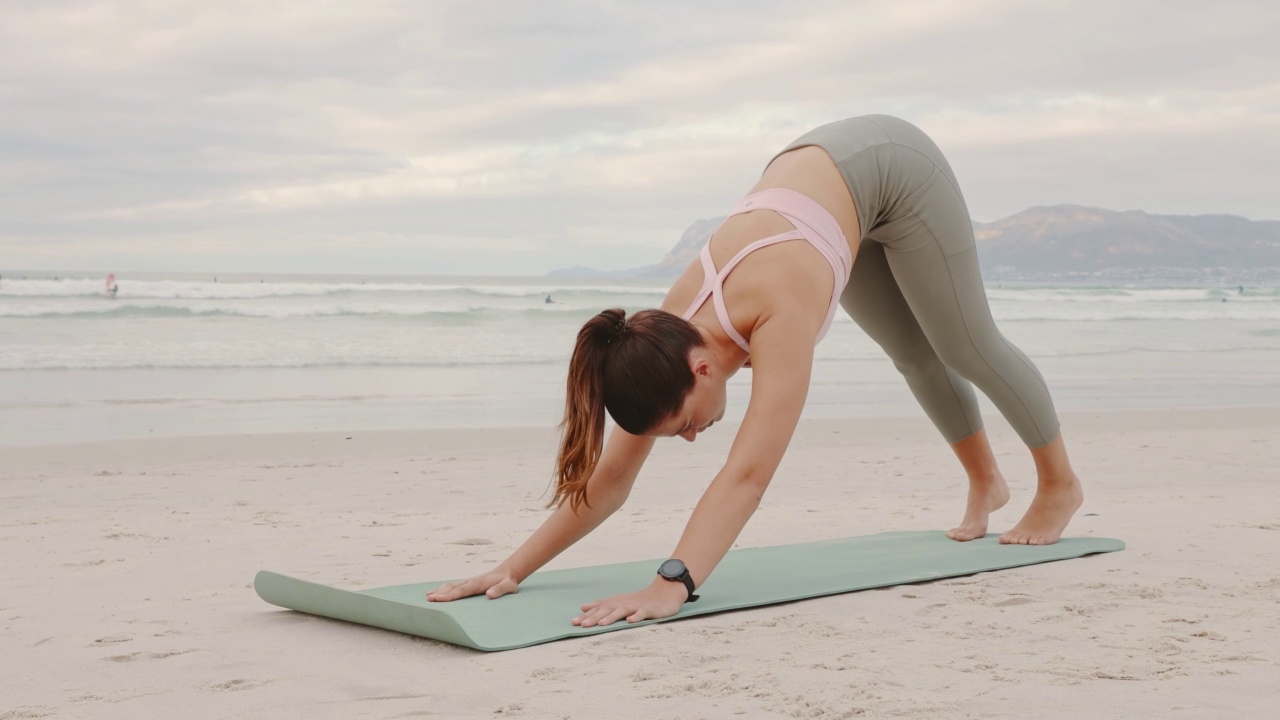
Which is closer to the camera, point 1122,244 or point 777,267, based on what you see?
point 777,267

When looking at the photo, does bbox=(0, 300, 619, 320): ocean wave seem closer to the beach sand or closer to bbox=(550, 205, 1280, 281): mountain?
the beach sand

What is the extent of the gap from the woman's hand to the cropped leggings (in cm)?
108

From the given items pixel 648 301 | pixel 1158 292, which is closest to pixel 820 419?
pixel 648 301

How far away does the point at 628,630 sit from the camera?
98.3 inches

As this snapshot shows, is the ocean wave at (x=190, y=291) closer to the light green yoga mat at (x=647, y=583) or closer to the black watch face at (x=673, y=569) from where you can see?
the light green yoga mat at (x=647, y=583)

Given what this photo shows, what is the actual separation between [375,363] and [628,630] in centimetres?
1046

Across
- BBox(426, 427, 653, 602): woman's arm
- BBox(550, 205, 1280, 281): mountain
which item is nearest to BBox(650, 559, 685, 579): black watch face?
BBox(426, 427, 653, 602): woman's arm

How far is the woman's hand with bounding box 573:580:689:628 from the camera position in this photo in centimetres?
249

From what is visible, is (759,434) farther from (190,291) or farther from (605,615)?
(190,291)

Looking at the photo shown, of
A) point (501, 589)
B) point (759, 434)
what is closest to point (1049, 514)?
point (759, 434)

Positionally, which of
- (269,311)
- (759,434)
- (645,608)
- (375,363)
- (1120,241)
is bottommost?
(645,608)

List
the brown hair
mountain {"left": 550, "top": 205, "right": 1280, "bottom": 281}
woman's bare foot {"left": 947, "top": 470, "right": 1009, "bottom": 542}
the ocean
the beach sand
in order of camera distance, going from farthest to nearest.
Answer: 1. mountain {"left": 550, "top": 205, "right": 1280, "bottom": 281}
2. the ocean
3. woman's bare foot {"left": 947, "top": 470, "right": 1009, "bottom": 542}
4. the brown hair
5. the beach sand

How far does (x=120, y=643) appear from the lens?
2514 millimetres

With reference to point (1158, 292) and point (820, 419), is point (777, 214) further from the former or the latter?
point (1158, 292)
